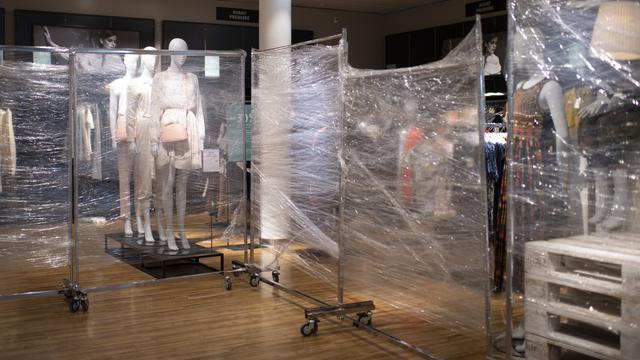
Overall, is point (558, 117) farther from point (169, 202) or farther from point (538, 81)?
point (169, 202)

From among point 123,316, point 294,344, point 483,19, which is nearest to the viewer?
point 294,344

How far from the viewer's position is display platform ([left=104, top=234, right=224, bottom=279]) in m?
5.03

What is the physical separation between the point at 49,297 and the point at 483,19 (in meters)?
6.53

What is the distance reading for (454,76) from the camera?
308 centimetres

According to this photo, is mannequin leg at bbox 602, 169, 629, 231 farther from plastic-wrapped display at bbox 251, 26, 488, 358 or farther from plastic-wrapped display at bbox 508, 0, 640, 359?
plastic-wrapped display at bbox 251, 26, 488, 358

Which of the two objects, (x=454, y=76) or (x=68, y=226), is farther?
(x=68, y=226)

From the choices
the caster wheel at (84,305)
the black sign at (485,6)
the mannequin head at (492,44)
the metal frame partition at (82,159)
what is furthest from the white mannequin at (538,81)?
the mannequin head at (492,44)

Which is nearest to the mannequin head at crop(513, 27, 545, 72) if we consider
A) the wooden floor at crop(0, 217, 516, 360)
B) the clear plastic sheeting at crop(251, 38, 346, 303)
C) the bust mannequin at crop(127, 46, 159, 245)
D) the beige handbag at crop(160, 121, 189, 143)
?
the wooden floor at crop(0, 217, 516, 360)

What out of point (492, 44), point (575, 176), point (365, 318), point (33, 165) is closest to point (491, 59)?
point (492, 44)

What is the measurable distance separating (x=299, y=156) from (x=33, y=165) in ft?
5.27

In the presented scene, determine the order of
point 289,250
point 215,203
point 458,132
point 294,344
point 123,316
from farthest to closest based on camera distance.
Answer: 1. point 215,203
2. point 289,250
3. point 123,316
4. point 294,344
5. point 458,132

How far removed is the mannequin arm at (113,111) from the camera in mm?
4831

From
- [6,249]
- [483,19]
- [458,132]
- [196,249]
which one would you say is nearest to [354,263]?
[458,132]

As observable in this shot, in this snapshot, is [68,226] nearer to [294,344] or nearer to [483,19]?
[294,344]
